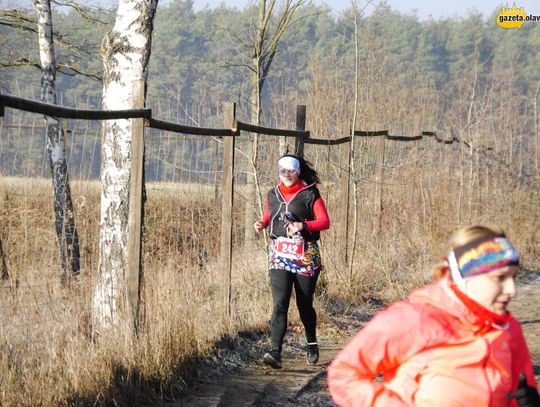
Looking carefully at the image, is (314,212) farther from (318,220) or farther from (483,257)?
(483,257)

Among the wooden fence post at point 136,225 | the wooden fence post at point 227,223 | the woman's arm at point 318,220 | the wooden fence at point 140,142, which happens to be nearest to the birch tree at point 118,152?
the wooden fence post at point 136,225

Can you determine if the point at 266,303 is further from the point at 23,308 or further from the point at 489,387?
the point at 489,387

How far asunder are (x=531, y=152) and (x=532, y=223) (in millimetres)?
3773

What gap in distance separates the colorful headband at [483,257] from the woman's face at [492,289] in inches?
0.7

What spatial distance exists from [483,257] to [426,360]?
376mm

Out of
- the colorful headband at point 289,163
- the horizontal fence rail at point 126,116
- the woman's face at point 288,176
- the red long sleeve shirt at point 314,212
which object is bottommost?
the red long sleeve shirt at point 314,212

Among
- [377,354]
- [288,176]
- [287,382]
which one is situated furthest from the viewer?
[288,176]

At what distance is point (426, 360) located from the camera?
2.79 m

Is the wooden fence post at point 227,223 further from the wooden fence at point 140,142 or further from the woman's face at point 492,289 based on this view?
the woman's face at point 492,289

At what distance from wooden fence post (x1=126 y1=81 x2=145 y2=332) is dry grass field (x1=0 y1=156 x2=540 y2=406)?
0.19m

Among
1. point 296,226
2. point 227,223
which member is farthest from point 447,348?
point 227,223

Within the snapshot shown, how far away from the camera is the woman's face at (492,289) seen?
2805mm

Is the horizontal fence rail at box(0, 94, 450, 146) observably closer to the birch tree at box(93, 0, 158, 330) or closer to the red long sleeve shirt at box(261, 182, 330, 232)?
the birch tree at box(93, 0, 158, 330)

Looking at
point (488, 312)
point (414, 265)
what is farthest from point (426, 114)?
point (488, 312)
